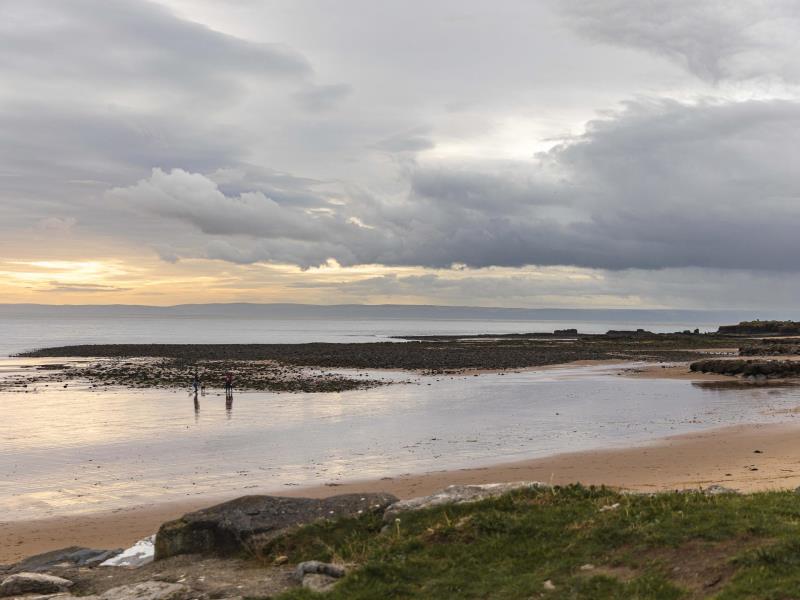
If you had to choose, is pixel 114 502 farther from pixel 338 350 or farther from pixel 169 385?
pixel 338 350

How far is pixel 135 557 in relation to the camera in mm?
12609

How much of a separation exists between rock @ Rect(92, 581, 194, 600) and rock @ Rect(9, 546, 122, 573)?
8.14 ft

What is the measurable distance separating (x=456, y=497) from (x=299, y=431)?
64.8 feet

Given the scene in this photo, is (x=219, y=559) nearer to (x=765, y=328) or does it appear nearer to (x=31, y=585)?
(x=31, y=585)

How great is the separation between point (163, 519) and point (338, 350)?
8011 centimetres

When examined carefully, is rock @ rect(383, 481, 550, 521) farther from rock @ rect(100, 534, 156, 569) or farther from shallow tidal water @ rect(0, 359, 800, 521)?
shallow tidal water @ rect(0, 359, 800, 521)

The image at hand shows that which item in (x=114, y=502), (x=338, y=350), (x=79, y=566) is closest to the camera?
(x=79, y=566)

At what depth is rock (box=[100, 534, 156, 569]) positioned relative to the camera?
40.4 ft

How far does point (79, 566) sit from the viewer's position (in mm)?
12352

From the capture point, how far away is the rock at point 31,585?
10547mm

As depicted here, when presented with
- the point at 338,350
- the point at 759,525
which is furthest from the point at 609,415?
the point at 338,350

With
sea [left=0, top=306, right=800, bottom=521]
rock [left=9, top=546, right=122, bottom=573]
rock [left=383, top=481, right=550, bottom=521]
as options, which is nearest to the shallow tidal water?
sea [left=0, top=306, right=800, bottom=521]

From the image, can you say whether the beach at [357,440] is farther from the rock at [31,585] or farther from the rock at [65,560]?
the rock at [31,585]

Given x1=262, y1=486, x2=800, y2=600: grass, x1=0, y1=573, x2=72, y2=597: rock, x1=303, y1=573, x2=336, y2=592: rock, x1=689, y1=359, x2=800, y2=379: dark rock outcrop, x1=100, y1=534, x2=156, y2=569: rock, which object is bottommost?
x1=689, y1=359, x2=800, y2=379: dark rock outcrop
